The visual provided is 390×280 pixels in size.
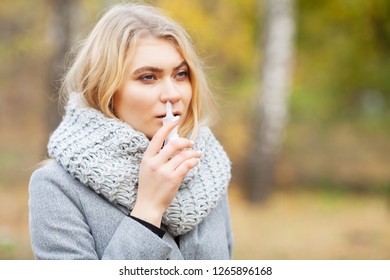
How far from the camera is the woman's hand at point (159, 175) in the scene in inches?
68.9

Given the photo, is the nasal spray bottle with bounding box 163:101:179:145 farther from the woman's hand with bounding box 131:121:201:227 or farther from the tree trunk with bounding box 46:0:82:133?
the tree trunk with bounding box 46:0:82:133

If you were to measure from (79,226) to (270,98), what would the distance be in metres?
7.25

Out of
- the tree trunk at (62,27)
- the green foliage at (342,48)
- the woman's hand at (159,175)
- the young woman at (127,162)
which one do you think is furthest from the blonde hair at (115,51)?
the green foliage at (342,48)

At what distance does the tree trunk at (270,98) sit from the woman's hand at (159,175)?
705cm

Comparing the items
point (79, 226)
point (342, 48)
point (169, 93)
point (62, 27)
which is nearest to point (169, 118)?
point (169, 93)

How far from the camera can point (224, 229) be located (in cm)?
211

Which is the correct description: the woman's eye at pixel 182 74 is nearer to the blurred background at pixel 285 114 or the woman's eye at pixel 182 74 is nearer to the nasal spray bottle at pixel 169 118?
the nasal spray bottle at pixel 169 118

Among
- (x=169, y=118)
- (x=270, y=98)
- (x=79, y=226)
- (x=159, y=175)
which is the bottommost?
(x=79, y=226)

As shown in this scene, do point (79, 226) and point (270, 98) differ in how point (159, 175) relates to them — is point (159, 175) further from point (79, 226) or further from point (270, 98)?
point (270, 98)

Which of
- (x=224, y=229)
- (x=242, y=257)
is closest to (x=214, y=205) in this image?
(x=224, y=229)

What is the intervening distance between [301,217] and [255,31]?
11.5ft

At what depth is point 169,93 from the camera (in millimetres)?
1861

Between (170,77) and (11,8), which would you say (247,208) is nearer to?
(11,8)

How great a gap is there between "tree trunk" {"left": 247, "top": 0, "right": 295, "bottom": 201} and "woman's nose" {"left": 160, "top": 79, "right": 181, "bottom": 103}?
6.90 m
